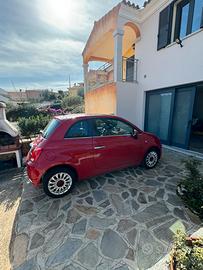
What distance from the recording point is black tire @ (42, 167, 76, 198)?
9.64ft

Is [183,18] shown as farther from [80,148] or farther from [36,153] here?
[36,153]

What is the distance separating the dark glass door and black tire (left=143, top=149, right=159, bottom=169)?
1919 mm

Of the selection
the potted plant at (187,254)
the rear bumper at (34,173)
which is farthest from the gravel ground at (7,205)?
the potted plant at (187,254)

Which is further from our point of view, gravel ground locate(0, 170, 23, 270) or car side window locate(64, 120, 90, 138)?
car side window locate(64, 120, 90, 138)

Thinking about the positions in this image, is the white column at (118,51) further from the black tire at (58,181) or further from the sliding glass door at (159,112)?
the black tire at (58,181)

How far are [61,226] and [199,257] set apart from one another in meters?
1.90

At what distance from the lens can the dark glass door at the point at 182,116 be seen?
515cm

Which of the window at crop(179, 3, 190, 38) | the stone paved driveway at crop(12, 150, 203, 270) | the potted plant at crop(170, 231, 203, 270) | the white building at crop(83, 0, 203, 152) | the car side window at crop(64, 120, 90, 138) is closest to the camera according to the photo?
the potted plant at crop(170, 231, 203, 270)

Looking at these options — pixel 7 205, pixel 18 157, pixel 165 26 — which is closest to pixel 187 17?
pixel 165 26

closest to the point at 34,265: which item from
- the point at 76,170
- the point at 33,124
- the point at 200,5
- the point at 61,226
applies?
the point at 61,226

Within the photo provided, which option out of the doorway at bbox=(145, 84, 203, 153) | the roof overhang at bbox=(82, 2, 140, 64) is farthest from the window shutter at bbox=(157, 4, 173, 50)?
the doorway at bbox=(145, 84, 203, 153)

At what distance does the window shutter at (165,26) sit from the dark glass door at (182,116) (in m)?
1.92

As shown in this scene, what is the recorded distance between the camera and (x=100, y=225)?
2.41 meters

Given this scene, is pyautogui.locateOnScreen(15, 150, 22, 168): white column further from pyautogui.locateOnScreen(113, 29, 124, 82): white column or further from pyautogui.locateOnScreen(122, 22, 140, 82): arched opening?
pyautogui.locateOnScreen(122, 22, 140, 82): arched opening
